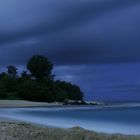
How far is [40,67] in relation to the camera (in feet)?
315

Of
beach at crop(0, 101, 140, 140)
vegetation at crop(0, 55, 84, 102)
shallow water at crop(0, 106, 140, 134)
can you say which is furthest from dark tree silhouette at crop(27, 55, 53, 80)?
beach at crop(0, 101, 140, 140)

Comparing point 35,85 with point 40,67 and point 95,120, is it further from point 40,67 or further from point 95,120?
point 95,120

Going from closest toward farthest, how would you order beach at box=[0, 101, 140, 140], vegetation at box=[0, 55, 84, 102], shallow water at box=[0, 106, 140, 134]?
beach at box=[0, 101, 140, 140]
shallow water at box=[0, 106, 140, 134]
vegetation at box=[0, 55, 84, 102]

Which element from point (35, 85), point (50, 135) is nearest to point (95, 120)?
point (50, 135)

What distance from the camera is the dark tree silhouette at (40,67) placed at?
96.1m

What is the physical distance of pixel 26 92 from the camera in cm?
9625

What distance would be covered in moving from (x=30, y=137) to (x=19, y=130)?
1081 mm

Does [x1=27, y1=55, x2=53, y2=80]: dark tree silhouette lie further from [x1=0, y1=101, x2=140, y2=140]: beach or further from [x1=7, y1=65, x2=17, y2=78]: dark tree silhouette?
[x1=0, y1=101, x2=140, y2=140]: beach

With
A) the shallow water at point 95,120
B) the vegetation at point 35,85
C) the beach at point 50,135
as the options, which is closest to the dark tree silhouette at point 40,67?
the vegetation at point 35,85

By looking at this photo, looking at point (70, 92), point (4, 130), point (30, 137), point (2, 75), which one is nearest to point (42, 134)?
point (30, 137)

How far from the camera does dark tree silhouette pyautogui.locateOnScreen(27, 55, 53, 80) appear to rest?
9612 centimetres

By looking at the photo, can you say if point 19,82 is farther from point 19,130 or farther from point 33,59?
point 19,130

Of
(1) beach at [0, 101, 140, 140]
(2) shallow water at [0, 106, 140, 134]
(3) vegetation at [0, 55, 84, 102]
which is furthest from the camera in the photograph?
(3) vegetation at [0, 55, 84, 102]

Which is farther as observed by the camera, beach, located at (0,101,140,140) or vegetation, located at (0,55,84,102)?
vegetation, located at (0,55,84,102)
